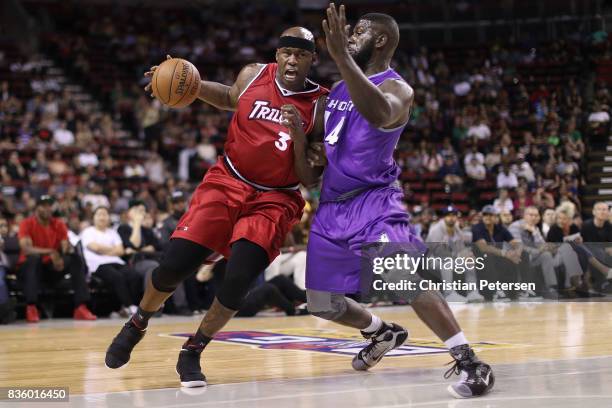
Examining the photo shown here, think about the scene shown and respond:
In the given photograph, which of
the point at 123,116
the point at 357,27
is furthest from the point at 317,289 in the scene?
the point at 123,116

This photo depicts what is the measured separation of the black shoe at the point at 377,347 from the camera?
5.69m

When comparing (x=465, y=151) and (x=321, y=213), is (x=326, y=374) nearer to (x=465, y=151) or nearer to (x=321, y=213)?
(x=321, y=213)

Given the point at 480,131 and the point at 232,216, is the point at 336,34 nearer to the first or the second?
the point at 232,216

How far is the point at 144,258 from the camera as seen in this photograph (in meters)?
11.3

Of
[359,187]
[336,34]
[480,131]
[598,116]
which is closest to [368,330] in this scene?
[359,187]

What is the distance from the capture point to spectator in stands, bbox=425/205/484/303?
11.3m

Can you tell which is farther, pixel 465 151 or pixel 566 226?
pixel 465 151

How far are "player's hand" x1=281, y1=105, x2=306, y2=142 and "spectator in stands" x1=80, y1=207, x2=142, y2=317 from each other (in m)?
A: 6.17

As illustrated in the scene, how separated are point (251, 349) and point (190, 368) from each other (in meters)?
2.02

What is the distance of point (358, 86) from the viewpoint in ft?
14.8

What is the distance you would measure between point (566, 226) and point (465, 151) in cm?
620

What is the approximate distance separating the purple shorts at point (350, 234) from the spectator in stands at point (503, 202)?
34.8 feet

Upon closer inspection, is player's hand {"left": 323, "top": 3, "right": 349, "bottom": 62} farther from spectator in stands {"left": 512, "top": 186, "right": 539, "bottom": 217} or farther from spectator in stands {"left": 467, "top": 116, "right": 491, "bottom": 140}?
spectator in stands {"left": 467, "top": 116, "right": 491, "bottom": 140}

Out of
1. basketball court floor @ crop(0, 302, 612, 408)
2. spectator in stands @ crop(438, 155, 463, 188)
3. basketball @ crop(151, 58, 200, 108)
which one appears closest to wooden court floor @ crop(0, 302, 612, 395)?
basketball court floor @ crop(0, 302, 612, 408)
